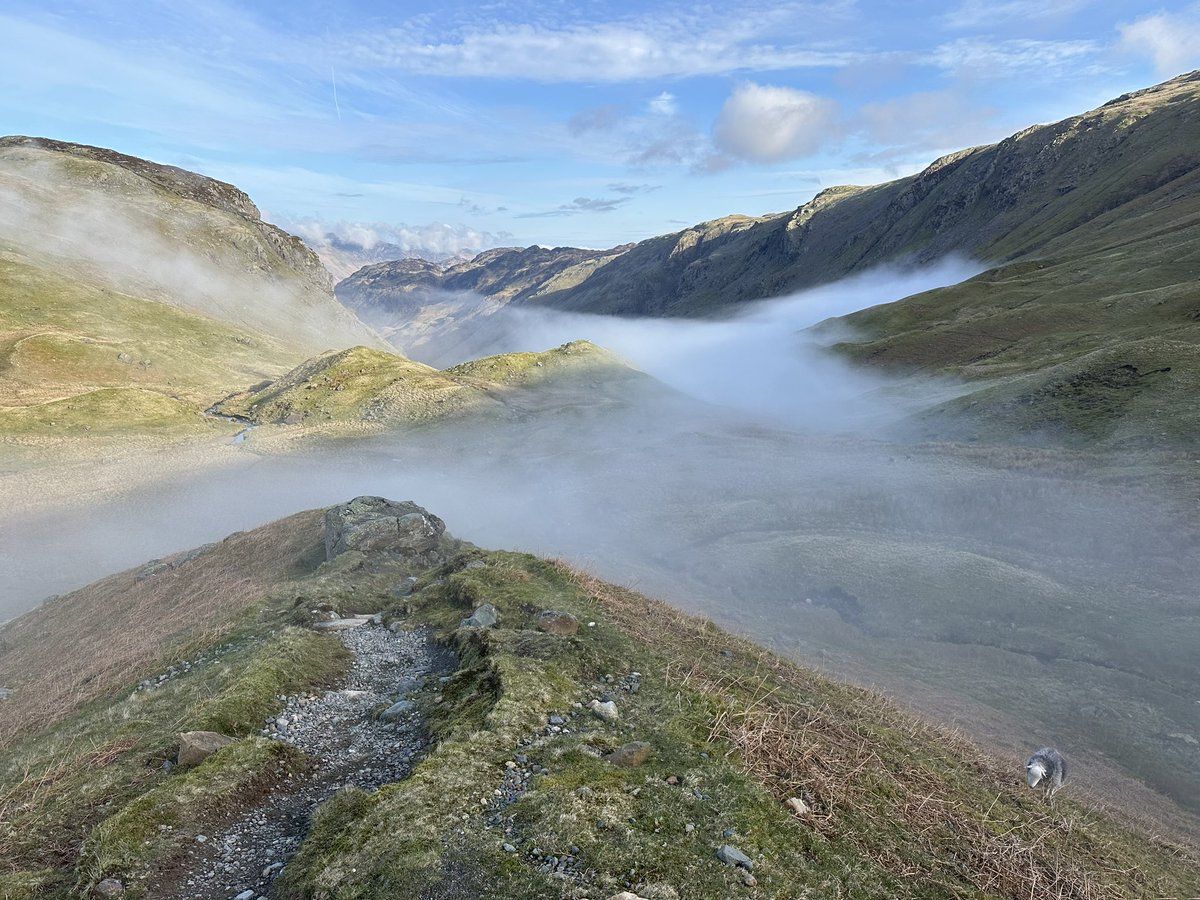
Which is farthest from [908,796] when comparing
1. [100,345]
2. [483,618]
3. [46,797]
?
[100,345]

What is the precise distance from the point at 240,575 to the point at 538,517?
2835 centimetres

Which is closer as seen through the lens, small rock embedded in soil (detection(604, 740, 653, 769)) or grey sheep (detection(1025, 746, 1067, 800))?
small rock embedded in soil (detection(604, 740, 653, 769))

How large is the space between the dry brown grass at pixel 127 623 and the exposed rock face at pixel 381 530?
12.0ft

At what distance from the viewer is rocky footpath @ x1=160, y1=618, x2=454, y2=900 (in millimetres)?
8719

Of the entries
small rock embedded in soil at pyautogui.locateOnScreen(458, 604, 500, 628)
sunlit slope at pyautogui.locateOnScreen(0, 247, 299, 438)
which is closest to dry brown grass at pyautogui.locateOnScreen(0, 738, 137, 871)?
small rock embedded in soil at pyautogui.locateOnScreen(458, 604, 500, 628)

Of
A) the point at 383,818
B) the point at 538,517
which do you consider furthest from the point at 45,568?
the point at 383,818

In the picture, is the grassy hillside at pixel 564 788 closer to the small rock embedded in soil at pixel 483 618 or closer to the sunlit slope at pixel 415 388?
the small rock embedded in soil at pixel 483 618

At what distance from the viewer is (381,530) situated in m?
32.1

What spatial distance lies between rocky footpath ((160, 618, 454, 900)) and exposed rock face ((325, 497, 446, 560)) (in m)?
11.9

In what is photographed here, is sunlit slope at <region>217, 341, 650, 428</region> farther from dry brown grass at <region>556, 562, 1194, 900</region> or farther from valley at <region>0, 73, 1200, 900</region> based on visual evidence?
dry brown grass at <region>556, 562, 1194, 900</region>

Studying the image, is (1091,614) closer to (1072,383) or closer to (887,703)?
(887,703)

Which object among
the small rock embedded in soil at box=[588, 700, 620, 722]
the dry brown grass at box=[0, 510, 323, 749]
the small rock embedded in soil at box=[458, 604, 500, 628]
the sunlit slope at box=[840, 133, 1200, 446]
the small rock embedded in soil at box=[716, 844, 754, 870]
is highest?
the sunlit slope at box=[840, 133, 1200, 446]

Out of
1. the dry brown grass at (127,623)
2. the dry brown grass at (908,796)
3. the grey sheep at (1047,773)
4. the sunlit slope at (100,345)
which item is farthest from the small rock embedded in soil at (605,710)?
the sunlit slope at (100,345)

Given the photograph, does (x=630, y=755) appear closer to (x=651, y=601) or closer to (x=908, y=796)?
(x=908, y=796)
